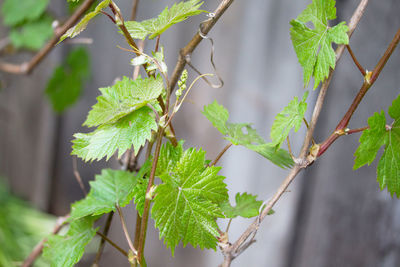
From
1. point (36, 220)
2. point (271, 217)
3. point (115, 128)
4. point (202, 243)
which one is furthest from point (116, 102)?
point (36, 220)

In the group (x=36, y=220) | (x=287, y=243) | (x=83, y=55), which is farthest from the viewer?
(x=36, y=220)

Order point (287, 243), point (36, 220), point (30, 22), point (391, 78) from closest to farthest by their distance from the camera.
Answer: point (391, 78)
point (287, 243)
point (30, 22)
point (36, 220)

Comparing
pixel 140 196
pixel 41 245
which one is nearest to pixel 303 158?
pixel 140 196

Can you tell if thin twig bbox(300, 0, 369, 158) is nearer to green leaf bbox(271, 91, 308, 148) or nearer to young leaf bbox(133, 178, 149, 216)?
green leaf bbox(271, 91, 308, 148)

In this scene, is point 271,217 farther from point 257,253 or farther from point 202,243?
point 202,243

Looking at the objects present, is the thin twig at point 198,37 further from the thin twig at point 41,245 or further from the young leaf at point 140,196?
the thin twig at point 41,245

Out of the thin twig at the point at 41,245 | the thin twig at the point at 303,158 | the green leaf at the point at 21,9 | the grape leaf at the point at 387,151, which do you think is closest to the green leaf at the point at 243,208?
the thin twig at the point at 303,158

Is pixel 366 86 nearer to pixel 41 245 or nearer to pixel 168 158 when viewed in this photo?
pixel 168 158
